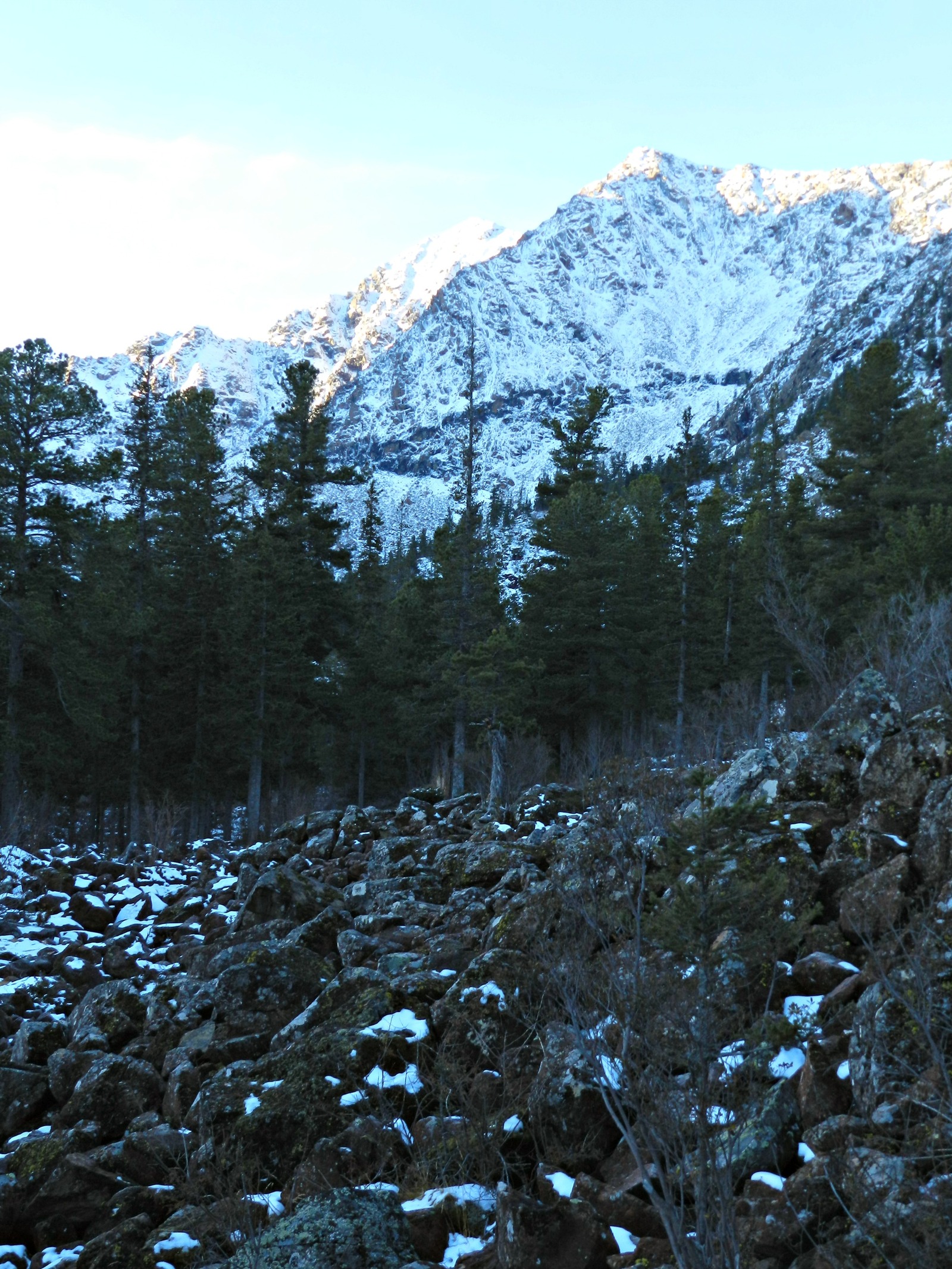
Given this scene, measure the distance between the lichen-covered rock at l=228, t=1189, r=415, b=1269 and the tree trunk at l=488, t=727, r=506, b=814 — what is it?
441 inches

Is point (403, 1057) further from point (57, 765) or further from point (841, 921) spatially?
point (57, 765)

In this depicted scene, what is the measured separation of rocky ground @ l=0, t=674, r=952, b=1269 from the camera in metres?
5.06

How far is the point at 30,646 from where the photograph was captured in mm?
21406

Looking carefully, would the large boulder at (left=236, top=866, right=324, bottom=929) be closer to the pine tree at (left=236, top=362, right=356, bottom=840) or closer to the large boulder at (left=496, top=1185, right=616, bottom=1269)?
the large boulder at (left=496, top=1185, right=616, bottom=1269)

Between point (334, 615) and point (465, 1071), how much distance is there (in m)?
26.1

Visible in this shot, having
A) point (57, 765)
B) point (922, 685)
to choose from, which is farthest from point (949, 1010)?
point (57, 765)

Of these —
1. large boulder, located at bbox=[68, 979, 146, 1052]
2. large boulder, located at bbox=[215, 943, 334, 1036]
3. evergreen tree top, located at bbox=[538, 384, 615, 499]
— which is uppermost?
evergreen tree top, located at bbox=[538, 384, 615, 499]

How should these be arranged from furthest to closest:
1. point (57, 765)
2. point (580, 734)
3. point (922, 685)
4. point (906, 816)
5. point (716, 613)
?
1. point (716, 613)
2. point (580, 734)
3. point (57, 765)
4. point (922, 685)
5. point (906, 816)

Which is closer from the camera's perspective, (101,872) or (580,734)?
(101,872)

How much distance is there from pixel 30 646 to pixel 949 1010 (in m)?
20.6

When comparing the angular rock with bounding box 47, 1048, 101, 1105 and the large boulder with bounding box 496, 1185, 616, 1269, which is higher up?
the large boulder with bounding box 496, 1185, 616, 1269

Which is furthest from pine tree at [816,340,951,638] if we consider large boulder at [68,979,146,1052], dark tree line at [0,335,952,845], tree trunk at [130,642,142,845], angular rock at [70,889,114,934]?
large boulder at [68,979,146,1052]

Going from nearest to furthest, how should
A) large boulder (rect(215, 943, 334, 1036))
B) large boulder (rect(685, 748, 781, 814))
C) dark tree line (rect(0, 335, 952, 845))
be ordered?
large boulder (rect(215, 943, 334, 1036)), large boulder (rect(685, 748, 781, 814)), dark tree line (rect(0, 335, 952, 845))

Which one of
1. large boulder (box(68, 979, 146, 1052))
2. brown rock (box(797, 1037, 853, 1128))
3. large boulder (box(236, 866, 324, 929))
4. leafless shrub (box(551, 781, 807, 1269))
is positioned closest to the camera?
leafless shrub (box(551, 781, 807, 1269))
